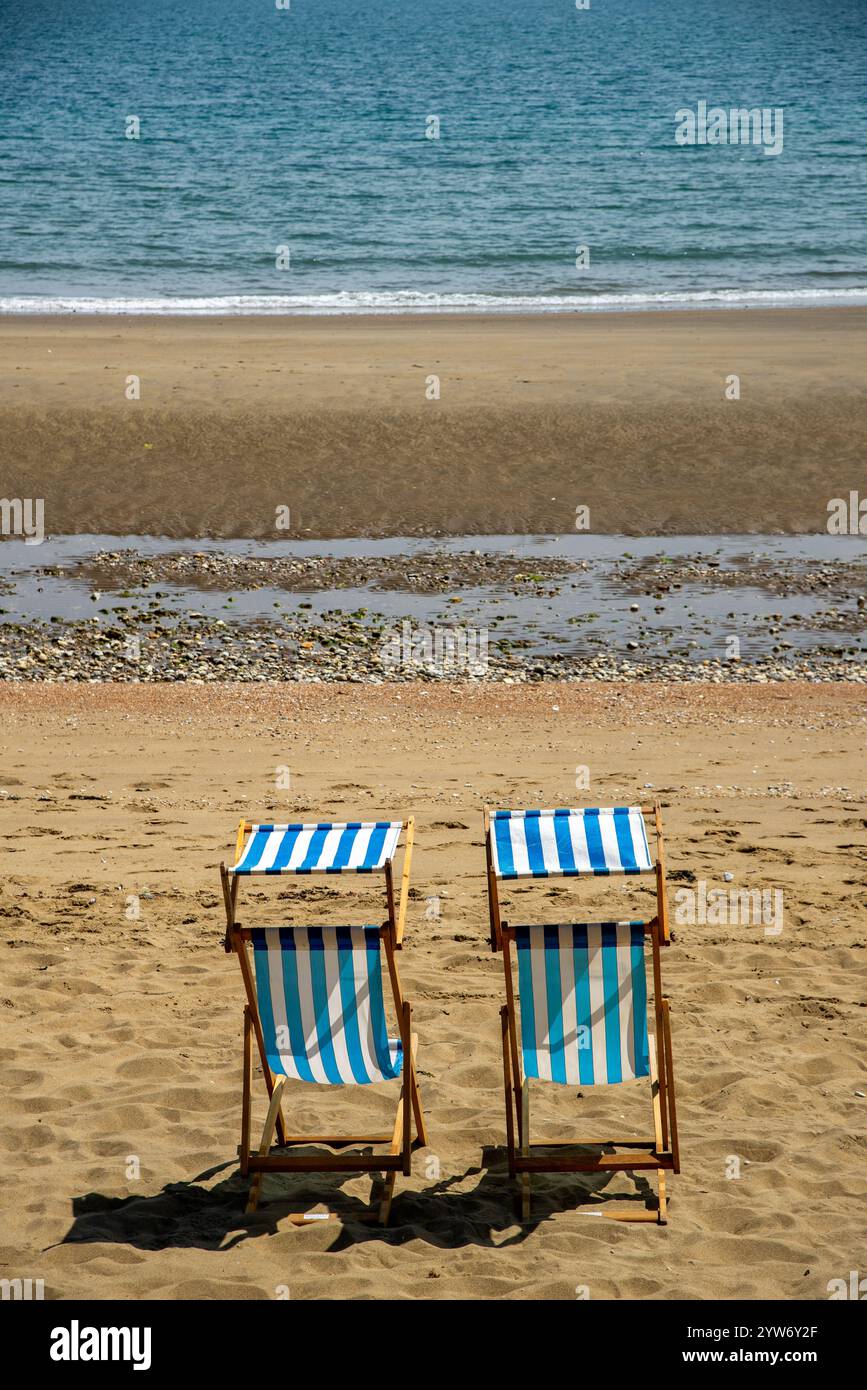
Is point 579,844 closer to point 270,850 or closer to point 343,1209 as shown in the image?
point 270,850

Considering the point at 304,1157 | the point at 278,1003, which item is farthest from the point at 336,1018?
the point at 304,1157

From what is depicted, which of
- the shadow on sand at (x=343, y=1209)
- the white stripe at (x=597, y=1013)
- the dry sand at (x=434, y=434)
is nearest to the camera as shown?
the shadow on sand at (x=343, y=1209)

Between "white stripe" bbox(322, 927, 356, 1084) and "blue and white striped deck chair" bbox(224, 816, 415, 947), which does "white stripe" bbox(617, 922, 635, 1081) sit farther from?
"white stripe" bbox(322, 927, 356, 1084)

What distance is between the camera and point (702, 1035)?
19.7 feet

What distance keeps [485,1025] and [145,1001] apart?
154 cm

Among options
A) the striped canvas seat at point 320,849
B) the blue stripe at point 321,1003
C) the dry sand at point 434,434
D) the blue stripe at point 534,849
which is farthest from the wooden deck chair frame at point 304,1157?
the dry sand at point 434,434

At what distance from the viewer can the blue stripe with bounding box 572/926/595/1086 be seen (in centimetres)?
482

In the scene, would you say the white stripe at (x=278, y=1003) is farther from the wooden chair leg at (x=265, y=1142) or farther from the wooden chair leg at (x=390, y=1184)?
the wooden chair leg at (x=390, y=1184)

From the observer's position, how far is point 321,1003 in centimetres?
484

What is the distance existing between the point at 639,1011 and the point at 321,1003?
1.11m

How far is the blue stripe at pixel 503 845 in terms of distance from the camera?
15.3ft

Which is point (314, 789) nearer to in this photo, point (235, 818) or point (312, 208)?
point (235, 818)

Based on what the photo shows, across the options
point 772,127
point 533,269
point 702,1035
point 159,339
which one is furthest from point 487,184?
point 702,1035

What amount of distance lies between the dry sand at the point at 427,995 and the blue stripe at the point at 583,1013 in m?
0.49
